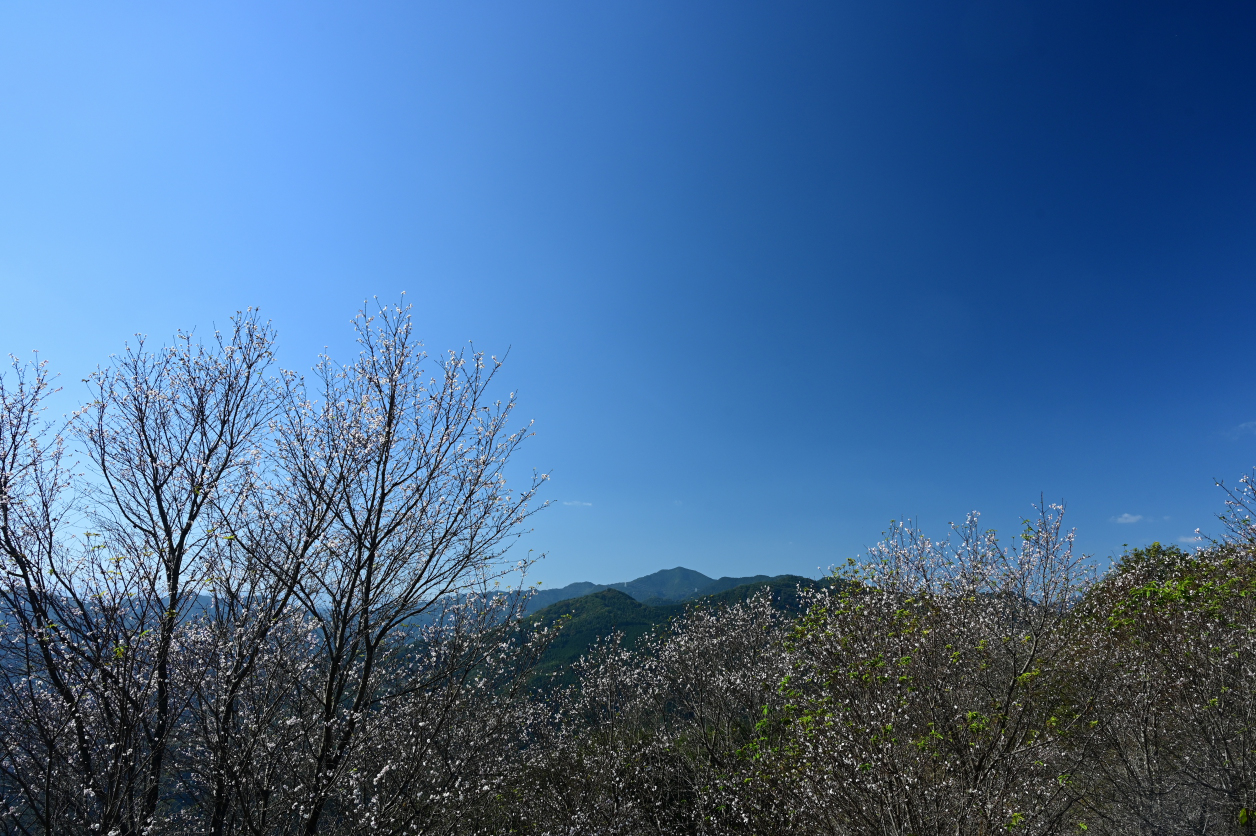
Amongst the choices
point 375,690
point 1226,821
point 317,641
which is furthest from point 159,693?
point 1226,821

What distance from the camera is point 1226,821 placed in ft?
22.6

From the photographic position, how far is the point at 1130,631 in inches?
375

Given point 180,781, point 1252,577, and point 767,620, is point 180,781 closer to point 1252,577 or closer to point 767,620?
point 767,620

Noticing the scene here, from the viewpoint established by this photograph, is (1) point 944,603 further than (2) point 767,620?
No

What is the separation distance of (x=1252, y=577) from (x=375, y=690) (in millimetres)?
14456

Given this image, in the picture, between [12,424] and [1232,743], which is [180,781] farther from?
[1232,743]

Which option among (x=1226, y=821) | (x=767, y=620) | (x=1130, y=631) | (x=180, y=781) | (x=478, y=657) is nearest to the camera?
(x=180, y=781)

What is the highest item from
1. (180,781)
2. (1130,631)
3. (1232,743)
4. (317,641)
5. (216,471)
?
(216,471)

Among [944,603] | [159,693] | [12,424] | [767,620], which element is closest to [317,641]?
[159,693]

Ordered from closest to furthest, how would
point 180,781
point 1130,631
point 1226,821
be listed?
point 180,781 → point 1226,821 → point 1130,631

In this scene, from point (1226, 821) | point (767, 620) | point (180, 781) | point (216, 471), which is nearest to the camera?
point (180, 781)

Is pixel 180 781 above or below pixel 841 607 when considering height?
below

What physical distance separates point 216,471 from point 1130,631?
54.7 ft

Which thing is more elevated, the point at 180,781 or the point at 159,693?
the point at 159,693
